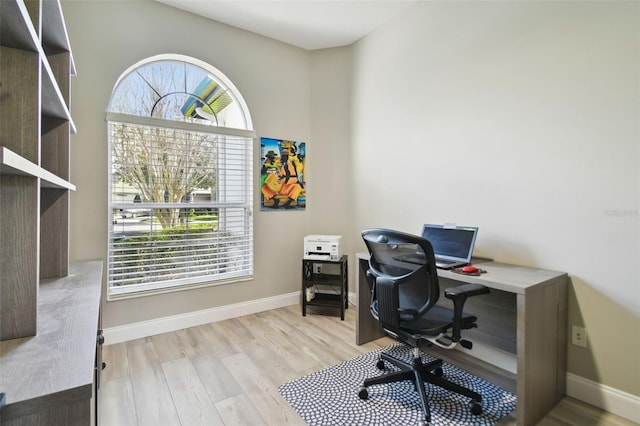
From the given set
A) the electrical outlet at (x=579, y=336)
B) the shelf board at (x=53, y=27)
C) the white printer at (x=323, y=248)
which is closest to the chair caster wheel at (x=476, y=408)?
the electrical outlet at (x=579, y=336)

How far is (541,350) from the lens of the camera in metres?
1.68

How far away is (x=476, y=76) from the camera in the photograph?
2295 mm

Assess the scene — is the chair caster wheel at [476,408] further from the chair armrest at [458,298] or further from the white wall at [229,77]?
the white wall at [229,77]

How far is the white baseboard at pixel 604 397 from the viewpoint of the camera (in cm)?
165

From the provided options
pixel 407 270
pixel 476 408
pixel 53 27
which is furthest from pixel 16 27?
pixel 476 408

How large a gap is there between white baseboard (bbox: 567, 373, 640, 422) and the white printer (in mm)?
1938

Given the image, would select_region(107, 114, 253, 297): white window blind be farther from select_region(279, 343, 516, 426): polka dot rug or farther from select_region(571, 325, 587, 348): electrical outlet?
select_region(571, 325, 587, 348): electrical outlet

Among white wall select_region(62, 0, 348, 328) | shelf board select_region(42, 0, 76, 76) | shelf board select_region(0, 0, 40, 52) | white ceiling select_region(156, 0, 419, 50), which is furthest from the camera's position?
white ceiling select_region(156, 0, 419, 50)

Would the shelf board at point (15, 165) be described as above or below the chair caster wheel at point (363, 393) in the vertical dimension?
above

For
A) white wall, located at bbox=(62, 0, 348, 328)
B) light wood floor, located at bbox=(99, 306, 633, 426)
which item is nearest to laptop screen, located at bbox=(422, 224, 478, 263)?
light wood floor, located at bbox=(99, 306, 633, 426)

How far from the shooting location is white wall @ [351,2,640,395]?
5.50 feet

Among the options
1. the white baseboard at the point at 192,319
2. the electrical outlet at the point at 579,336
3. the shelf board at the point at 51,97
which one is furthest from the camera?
the white baseboard at the point at 192,319

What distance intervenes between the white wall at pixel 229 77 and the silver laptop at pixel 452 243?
136cm

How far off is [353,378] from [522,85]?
7.40ft
